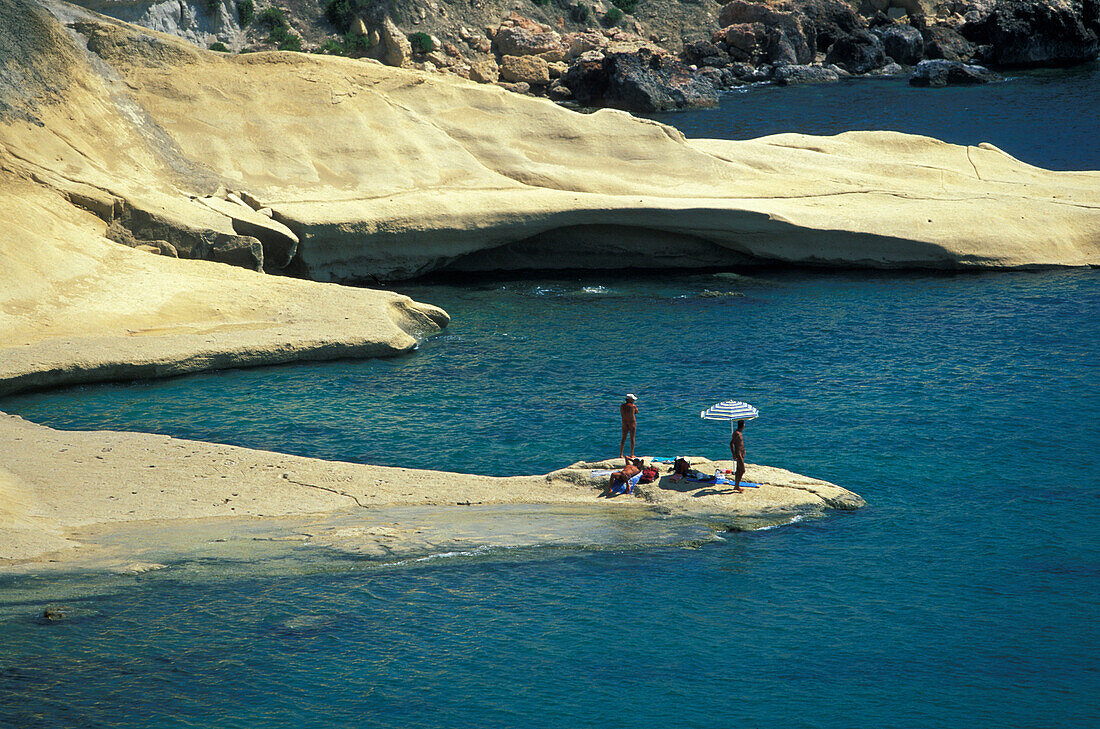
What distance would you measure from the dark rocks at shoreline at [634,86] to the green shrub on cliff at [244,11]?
20925 mm

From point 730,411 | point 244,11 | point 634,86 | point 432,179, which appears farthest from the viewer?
point 244,11

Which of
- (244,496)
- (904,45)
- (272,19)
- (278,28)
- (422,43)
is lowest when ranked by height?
(244,496)

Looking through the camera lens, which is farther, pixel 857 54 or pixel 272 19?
pixel 857 54

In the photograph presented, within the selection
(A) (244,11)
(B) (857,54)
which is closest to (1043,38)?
(B) (857,54)

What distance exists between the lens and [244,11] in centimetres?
6888

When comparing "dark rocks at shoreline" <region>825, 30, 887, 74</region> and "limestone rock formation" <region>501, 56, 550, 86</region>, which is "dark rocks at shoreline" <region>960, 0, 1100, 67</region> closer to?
"dark rocks at shoreline" <region>825, 30, 887, 74</region>

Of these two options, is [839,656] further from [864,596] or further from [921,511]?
[921,511]

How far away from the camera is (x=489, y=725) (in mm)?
11664

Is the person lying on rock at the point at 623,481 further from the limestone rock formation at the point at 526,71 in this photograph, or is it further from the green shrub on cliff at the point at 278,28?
the green shrub on cliff at the point at 278,28

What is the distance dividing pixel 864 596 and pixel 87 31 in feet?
88.5

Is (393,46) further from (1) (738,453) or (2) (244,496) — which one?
(1) (738,453)

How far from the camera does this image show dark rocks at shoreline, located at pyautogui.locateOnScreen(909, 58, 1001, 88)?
6700 centimetres

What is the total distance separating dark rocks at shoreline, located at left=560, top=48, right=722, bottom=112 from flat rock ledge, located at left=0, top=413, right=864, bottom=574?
49.4 meters

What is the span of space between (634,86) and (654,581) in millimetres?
52974
